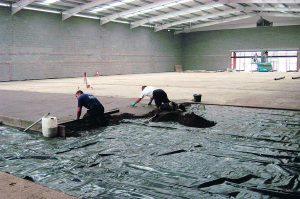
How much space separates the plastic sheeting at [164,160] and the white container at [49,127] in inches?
6.1

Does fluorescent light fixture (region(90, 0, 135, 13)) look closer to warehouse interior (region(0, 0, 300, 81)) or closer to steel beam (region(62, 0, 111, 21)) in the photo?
warehouse interior (region(0, 0, 300, 81))

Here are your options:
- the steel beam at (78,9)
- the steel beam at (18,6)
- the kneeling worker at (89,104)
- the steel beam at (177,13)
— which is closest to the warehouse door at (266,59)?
the steel beam at (177,13)

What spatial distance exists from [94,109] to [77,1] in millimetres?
18754

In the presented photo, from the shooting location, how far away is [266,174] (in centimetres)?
381

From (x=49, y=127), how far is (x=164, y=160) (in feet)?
8.46

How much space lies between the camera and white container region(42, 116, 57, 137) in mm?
5863

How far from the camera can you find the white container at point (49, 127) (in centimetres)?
586

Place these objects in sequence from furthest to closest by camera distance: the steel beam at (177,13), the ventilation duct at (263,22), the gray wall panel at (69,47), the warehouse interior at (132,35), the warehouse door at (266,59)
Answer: the warehouse door at (266,59)
the ventilation duct at (263,22)
the steel beam at (177,13)
the warehouse interior at (132,35)
the gray wall panel at (69,47)

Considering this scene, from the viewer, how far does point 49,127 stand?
5.86 metres

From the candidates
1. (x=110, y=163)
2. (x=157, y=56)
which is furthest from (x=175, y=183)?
(x=157, y=56)

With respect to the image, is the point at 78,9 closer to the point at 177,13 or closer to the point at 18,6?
the point at 18,6

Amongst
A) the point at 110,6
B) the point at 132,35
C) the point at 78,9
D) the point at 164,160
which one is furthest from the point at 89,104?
the point at 132,35

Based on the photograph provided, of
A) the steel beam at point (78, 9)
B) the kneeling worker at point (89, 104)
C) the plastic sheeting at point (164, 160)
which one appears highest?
the steel beam at point (78, 9)

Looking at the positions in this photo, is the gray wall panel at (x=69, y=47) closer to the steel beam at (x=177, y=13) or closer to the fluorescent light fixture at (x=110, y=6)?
the steel beam at (x=177, y=13)
